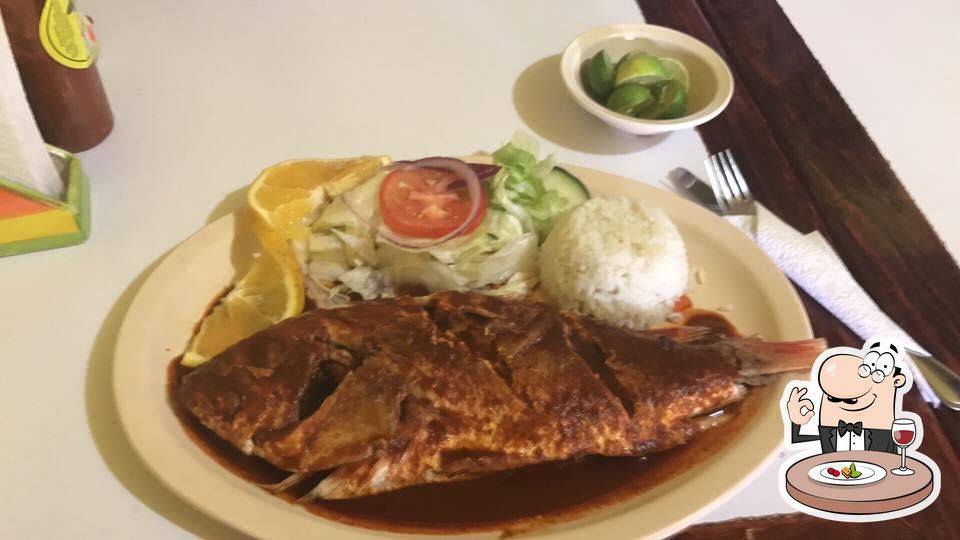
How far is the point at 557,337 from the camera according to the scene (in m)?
Answer: 1.42

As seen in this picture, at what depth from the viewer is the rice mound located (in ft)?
5.27

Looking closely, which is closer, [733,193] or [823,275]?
[823,275]

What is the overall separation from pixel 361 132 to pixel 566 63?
593 millimetres

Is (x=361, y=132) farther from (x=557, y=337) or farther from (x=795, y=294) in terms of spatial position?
(x=795, y=294)

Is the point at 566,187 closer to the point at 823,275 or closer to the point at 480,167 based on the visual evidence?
the point at 480,167

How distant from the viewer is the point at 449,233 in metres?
1.65

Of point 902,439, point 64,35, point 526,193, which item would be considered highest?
point 64,35

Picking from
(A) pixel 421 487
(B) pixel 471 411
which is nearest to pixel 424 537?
(A) pixel 421 487

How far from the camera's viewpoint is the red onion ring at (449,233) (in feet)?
5.40

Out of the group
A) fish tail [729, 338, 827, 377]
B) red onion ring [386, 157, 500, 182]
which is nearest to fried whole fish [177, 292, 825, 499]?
fish tail [729, 338, 827, 377]

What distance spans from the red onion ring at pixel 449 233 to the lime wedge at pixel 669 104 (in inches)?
22.5

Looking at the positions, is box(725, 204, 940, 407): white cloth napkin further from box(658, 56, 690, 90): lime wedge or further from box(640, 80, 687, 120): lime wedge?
box(658, 56, 690, 90): lime wedge

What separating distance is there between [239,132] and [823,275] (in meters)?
1.51

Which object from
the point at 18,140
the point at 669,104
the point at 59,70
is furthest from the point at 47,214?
the point at 669,104
